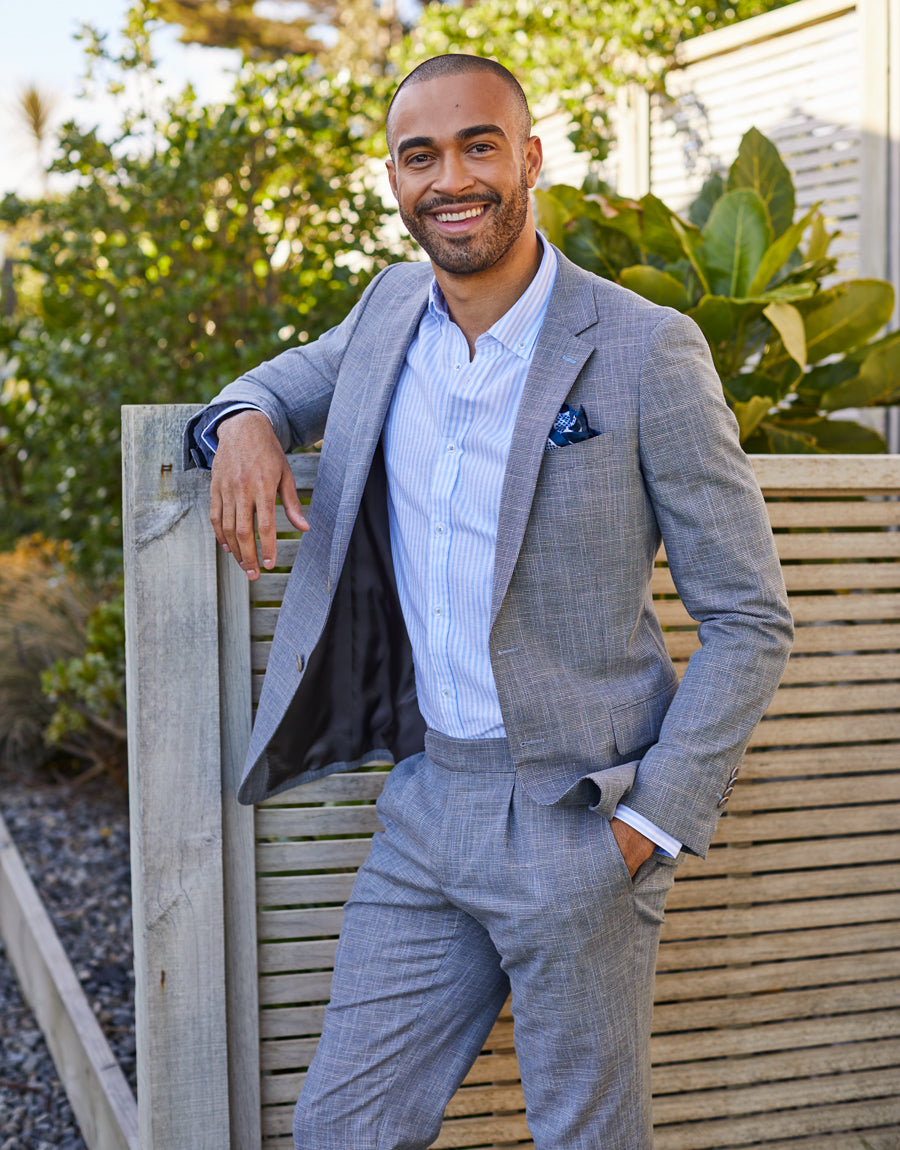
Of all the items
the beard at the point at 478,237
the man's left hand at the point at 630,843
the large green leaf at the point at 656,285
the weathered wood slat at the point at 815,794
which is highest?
the large green leaf at the point at 656,285

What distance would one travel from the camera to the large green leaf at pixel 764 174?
134 inches

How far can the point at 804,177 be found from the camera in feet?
14.9

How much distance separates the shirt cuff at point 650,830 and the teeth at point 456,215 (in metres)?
0.98

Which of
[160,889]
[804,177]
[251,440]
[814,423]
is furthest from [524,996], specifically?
[804,177]

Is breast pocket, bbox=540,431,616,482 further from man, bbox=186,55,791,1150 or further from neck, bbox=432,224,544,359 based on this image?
neck, bbox=432,224,544,359

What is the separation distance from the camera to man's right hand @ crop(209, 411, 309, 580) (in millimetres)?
1874

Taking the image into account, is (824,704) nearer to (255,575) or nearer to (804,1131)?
(804,1131)

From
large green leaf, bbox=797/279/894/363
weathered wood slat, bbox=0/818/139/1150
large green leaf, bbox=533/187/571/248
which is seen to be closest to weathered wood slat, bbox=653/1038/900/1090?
weathered wood slat, bbox=0/818/139/1150

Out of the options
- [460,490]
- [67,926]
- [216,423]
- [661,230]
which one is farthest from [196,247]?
[460,490]

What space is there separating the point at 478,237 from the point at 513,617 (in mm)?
620

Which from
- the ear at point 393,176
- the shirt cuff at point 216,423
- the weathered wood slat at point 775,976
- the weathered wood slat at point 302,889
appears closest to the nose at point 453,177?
the ear at point 393,176

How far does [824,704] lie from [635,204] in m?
1.52

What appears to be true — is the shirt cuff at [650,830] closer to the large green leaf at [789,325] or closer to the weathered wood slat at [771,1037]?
the weathered wood slat at [771,1037]

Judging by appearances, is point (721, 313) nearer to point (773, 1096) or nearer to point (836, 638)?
point (836, 638)
